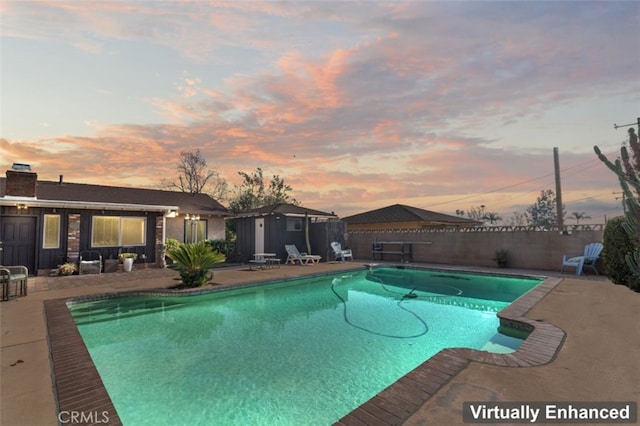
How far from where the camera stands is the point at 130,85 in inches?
362

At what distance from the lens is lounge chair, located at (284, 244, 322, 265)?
1413cm

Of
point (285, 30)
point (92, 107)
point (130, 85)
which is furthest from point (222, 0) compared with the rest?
point (92, 107)

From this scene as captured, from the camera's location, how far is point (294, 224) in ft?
50.9

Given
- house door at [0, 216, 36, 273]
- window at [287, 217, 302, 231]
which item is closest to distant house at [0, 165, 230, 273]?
house door at [0, 216, 36, 273]

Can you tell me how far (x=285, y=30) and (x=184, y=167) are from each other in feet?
65.7

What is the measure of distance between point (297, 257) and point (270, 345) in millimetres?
9250

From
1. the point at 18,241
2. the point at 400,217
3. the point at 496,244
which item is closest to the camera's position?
the point at 18,241

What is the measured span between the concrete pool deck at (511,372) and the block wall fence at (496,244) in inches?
239

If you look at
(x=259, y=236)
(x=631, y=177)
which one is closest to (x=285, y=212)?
(x=259, y=236)

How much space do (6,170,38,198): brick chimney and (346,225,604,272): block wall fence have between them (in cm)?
1393

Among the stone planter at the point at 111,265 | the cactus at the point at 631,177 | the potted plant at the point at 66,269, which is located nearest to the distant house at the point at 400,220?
the stone planter at the point at 111,265

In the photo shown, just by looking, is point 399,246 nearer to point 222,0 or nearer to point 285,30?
point 285,30

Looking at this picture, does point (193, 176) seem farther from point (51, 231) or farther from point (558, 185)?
point (558, 185)

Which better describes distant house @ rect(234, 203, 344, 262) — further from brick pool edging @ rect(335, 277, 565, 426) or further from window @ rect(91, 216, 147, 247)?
brick pool edging @ rect(335, 277, 565, 426)
